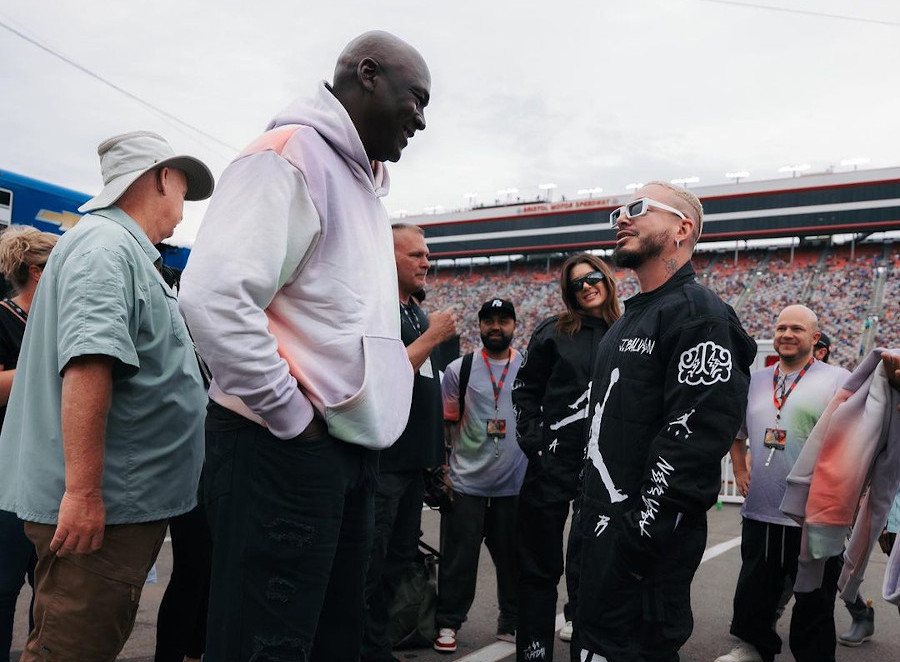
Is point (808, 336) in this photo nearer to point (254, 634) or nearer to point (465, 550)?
point (465, 550)

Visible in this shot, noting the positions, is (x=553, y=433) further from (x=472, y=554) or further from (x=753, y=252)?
(x=753, y=252)

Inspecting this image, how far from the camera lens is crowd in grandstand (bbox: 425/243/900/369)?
115 feet

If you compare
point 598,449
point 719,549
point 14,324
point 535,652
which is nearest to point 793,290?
point 719,549

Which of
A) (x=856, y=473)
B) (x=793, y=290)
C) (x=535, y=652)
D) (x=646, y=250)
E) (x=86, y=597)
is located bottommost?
(x=535, y=652)

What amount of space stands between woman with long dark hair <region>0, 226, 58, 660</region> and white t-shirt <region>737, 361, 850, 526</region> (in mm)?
3575

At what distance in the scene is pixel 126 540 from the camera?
6.70ft

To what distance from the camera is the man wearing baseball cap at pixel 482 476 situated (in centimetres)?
438

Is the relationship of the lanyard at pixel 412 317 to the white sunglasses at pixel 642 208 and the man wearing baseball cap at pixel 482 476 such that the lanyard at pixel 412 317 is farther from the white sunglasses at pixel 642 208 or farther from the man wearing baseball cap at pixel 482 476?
the white sunglasses at pixel 642 208

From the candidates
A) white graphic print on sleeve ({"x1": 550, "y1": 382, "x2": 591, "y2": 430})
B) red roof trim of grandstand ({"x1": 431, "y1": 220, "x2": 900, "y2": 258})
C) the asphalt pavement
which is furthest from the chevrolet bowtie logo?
→ red roof trim of grandstand ({"x1": 431, "y1": 220, "x2": 900, "y2": 258})

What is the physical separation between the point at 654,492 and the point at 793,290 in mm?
43981

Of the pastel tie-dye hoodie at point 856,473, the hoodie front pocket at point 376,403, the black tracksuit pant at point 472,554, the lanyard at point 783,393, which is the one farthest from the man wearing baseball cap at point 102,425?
the lanyard at point 783,393

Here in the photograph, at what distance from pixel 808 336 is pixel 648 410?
237 centimetres

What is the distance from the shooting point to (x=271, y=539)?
1.58 metres

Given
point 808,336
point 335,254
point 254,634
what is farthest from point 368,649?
point 808,336
